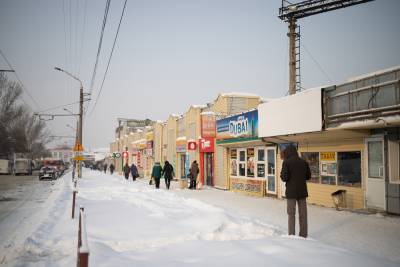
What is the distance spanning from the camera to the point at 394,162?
11172 millimetres

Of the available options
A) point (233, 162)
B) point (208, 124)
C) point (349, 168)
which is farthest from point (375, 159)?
point (208, 124)

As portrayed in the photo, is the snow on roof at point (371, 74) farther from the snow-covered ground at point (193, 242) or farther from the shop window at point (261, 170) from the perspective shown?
the shop window at point (261, 170)

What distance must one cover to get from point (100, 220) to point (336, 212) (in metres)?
7.86

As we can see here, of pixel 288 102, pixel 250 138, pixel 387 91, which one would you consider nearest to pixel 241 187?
pixel 250 138

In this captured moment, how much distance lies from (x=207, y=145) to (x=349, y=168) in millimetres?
12291

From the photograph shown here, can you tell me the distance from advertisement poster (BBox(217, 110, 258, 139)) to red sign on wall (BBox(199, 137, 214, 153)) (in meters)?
2.36

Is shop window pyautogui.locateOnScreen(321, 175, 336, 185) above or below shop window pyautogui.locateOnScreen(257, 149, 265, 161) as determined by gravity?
below

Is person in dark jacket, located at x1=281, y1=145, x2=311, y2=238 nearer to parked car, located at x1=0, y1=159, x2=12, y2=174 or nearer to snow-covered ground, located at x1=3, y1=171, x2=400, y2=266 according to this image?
snow-covered ground, located at x1=3, y1=171, x2=400, y2=266

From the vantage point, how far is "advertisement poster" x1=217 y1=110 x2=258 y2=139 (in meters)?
17.4

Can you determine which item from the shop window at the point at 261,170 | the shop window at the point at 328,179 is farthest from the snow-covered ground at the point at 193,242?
the shop window at the point at 261,170

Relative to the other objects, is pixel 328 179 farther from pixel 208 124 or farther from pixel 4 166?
pixel 4 166

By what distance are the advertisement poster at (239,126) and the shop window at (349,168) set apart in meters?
4.64

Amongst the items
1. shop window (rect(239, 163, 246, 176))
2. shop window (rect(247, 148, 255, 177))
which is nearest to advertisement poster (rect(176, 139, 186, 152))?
shop window (rect(239, 163, 246, 176))

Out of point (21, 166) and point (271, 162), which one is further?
point (21, 166)
